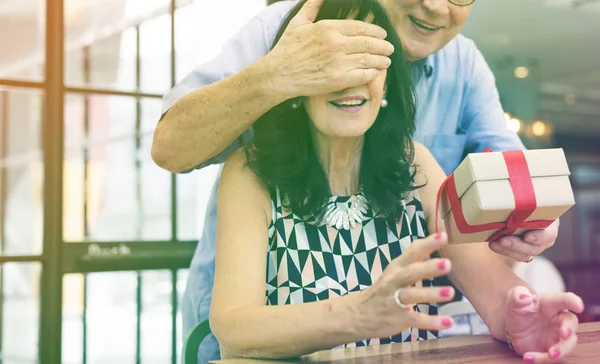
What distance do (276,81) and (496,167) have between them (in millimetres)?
448

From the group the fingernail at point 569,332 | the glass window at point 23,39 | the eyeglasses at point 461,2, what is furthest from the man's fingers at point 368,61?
the glass window at point 23,39

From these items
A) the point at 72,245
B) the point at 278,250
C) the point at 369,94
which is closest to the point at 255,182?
the point at 278,250

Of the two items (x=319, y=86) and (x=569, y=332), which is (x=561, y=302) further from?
(x=319, y=86)

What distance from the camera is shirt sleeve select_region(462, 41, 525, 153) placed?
1.66 m

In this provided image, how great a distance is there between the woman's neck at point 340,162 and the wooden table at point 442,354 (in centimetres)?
36

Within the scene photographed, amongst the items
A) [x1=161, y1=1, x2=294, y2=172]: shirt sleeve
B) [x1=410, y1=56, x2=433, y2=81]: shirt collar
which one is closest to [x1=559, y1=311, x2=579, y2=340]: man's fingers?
[x1=410, y1=56, x2=433, y2=81]: shirt collar

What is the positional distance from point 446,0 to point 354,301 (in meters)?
0.89

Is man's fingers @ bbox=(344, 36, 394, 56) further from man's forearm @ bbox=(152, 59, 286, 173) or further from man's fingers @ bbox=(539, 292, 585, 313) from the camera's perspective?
man's fingers @ bbox=(539, 292, 585, 313)

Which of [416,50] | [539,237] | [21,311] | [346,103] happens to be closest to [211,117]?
[346,103]

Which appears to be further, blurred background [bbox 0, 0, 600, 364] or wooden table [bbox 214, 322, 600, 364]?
blurred background [bbox 0, 0, 600, 364]

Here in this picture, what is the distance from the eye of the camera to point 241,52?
4.97ft

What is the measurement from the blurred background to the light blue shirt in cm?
14

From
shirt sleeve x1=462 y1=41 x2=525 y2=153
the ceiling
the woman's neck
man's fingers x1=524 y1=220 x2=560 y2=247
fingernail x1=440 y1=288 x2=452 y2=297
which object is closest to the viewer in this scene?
fingernail x1=440 y1=288 x2=452 y2=297

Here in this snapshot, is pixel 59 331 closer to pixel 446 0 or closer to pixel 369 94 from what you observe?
pixel 369 94
